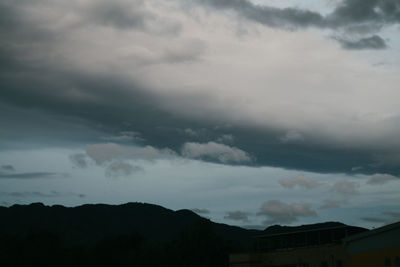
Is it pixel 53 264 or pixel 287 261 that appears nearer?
pixel 287 261

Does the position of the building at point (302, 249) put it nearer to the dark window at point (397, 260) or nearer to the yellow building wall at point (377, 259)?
the yellow building wall at point (377, 259)

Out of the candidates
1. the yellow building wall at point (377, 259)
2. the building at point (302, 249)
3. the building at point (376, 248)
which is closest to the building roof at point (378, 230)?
the building at point (376, 248)

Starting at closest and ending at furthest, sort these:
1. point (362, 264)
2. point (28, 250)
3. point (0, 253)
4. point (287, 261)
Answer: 1. point (362, 264)
2. point (287, 261)
3. point (0, 253)
4. point (28, 250)

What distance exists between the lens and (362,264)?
141ft

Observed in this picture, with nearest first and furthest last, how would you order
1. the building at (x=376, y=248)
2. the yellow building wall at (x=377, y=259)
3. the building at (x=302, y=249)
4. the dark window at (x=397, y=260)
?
the dark window at (x=397, y=260), the yellow building wall at (x=377, y=259), the building at (x=376, y=248), the building at (x=302, y=249)

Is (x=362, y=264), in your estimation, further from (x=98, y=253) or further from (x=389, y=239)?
(x=98, y=253)

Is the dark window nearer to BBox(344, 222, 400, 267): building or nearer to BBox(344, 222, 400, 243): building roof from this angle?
BBox(344, 222, 400, 267): building

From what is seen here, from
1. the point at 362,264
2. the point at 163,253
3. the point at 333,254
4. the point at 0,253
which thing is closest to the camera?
the point at 362,264

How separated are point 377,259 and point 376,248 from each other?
94 centimetres

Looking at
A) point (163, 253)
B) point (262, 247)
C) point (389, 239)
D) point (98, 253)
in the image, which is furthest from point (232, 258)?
point (98, 253)

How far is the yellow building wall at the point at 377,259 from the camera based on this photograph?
121ft

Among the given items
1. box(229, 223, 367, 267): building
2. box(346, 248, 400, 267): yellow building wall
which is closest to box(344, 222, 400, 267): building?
box(346, 248, 400, 267): yellow building wall

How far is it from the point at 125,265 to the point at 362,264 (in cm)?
9136

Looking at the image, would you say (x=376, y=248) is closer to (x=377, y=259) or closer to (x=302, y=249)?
(x=377, y=259)
